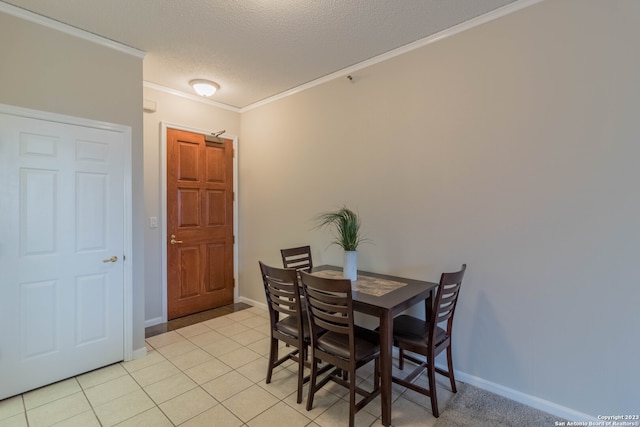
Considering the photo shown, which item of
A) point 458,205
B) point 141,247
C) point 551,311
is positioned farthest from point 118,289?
point 551,311

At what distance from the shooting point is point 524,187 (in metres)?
2.11

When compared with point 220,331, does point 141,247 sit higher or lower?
higher

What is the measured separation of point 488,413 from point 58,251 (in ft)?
11.3

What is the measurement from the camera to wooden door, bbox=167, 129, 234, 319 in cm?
369

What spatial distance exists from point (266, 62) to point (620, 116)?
282 centimetres

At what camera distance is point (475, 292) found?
233 cm

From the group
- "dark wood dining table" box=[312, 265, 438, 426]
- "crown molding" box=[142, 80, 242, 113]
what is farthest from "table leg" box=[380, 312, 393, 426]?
"crown molding" box=[142, 80, 242, 113]

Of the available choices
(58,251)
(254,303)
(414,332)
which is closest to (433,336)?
(414,332)

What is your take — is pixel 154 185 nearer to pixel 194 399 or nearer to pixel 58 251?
pixel 58 251

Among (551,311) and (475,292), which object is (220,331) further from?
(551,311)

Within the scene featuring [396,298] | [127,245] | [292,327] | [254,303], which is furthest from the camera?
[254,303]

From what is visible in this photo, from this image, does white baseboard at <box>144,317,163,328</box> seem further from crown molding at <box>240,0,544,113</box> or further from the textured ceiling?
crown molding at <box>240,0,544,113</box>

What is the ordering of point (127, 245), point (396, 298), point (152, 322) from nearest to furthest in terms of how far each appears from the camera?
point (396, 298) < point (127, 245) < point (152, 322)

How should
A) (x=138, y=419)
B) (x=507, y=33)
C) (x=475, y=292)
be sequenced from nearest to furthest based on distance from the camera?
(x=138, y=419) < (x=507, y=33) < (x=475, y=292)
